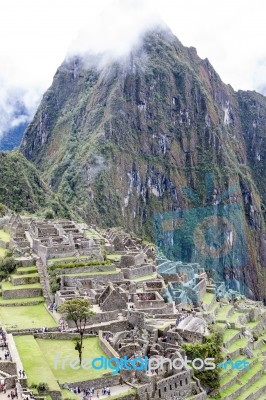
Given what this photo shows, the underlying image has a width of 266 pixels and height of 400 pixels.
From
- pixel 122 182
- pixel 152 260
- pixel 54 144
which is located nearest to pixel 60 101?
pixel 54 144

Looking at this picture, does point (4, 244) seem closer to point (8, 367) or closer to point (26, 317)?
point (26, 317)

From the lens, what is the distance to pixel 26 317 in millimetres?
41344

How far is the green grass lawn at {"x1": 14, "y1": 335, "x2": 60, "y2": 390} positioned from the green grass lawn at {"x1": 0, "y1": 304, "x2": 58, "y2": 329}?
2184 mm

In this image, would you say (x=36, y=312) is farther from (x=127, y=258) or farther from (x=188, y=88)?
(x=188, y=88)

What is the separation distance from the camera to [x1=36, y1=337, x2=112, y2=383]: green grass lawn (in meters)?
32.0

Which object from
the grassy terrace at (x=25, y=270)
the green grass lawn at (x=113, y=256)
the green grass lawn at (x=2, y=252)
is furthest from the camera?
the green grass lawn at (x=113, y=256)

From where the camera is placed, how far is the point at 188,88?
185250 mm

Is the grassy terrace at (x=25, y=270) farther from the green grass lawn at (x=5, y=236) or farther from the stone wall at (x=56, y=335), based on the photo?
the stone wall at (x=56, y=335)

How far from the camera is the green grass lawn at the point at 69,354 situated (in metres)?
32.0

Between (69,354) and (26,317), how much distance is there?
7.37 meters

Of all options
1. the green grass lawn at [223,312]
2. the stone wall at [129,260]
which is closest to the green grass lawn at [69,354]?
the green grass lawn at [223,312]

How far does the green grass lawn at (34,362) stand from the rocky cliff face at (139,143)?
95431mm

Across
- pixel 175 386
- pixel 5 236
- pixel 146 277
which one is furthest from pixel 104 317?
pixel 5 236

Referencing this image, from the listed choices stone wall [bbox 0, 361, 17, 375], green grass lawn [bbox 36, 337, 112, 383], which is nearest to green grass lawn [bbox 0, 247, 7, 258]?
green grass lawn [bbox 36, 337, 112, 383]
